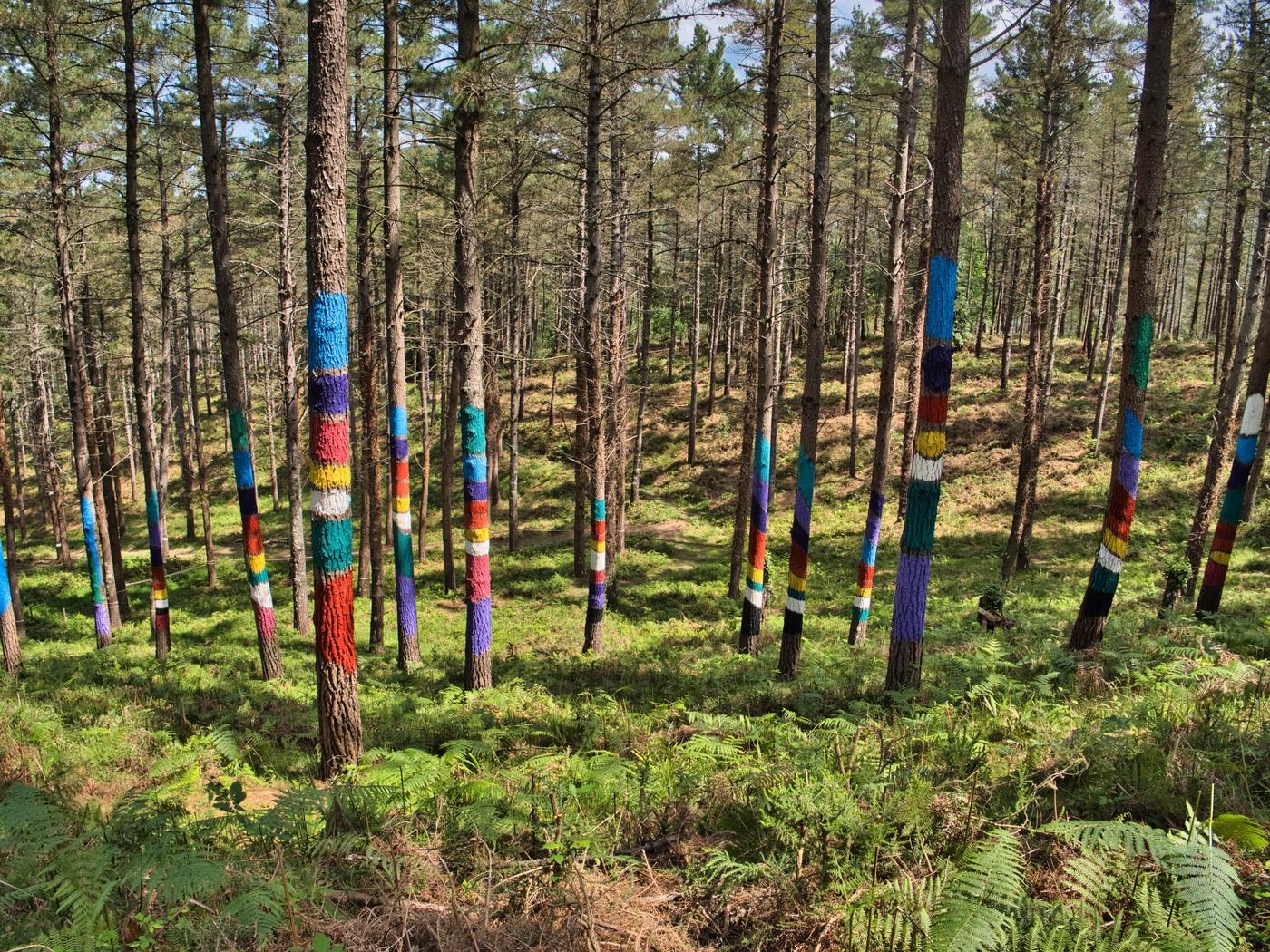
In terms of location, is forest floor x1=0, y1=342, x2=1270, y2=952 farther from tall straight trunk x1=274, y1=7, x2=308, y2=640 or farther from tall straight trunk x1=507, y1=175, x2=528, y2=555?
tall straight trunk x1=507, y1=175, x2=528, y2=555

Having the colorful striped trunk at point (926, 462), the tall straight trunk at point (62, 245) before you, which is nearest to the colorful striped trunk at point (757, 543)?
the colorful striped trunk at point (926, 462)

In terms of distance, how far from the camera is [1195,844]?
9.45 feet

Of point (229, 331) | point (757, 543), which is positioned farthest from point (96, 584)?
point (757, 543)

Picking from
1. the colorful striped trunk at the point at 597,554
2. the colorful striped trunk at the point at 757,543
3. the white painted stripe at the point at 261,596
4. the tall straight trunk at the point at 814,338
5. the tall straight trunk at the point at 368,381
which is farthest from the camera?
the tall straight trunk at the point at 368,381

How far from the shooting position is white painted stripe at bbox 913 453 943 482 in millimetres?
7059

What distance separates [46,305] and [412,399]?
1816 cm

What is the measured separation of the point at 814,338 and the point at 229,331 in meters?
9.59

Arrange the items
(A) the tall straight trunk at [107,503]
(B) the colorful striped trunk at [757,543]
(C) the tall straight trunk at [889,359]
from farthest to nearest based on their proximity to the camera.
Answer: (A) the tall straight trunk at [107,503] < (C) the tall straight trunk at [889,359] < (B) the colorful striped trunk at [757,543]

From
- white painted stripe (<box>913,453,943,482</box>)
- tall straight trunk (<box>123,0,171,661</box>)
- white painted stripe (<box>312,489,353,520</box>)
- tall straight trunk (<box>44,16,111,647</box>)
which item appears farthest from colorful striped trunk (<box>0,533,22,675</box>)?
white painted stripe (<box>913,453,943,482</box>)

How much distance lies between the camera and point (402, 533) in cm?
1338

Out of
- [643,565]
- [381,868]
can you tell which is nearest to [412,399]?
[643,565]

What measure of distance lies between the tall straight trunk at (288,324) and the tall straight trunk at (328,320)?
955cm

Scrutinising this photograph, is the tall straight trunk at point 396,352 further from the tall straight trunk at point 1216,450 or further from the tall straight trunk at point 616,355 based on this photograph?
→ the tall straight trunk at point 1216,450

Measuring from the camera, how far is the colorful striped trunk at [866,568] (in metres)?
13.1
